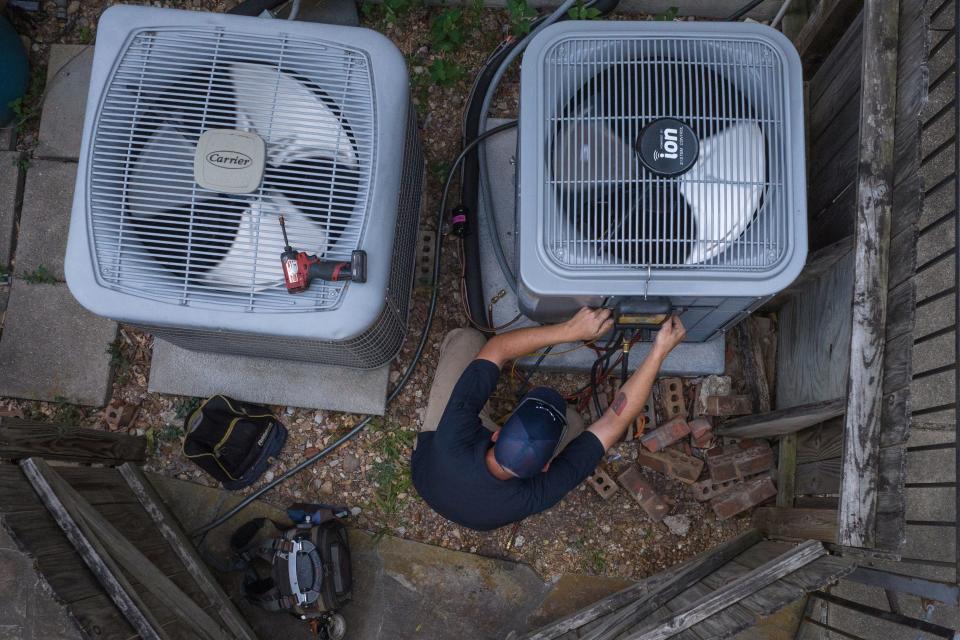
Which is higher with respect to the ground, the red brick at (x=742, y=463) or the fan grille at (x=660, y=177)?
the fan grille at (x=660, y=177)

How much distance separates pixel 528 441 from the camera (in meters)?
2.27

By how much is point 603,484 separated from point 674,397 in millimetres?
540

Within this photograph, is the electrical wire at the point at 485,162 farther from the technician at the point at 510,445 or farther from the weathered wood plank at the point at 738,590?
the weathered wood plank at the point at 738,590

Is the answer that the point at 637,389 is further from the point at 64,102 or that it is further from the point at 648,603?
the point at 64,102

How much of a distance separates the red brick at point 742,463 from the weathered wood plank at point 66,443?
9.12 ft

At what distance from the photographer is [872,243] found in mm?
2105

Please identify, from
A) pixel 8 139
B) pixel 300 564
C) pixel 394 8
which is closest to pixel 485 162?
pixel 394 8

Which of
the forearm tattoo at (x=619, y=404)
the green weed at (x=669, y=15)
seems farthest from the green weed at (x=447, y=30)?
the forearm tattoo at (x=619, y=404)

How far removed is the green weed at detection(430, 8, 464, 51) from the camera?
10.1 ft

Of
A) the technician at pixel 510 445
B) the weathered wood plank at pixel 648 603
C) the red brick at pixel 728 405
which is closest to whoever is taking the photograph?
the technician at pixel 510 445

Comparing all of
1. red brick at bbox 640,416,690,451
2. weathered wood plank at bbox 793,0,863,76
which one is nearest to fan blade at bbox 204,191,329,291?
red brick at bbox 640,416,690,451

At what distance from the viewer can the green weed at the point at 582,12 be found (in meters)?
2.91

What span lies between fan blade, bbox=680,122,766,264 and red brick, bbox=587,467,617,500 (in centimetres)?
157

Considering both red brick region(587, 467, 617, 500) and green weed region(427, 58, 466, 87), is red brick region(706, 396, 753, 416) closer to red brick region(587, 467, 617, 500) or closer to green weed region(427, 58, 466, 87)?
red brick region(587, 467, 617, 500)
